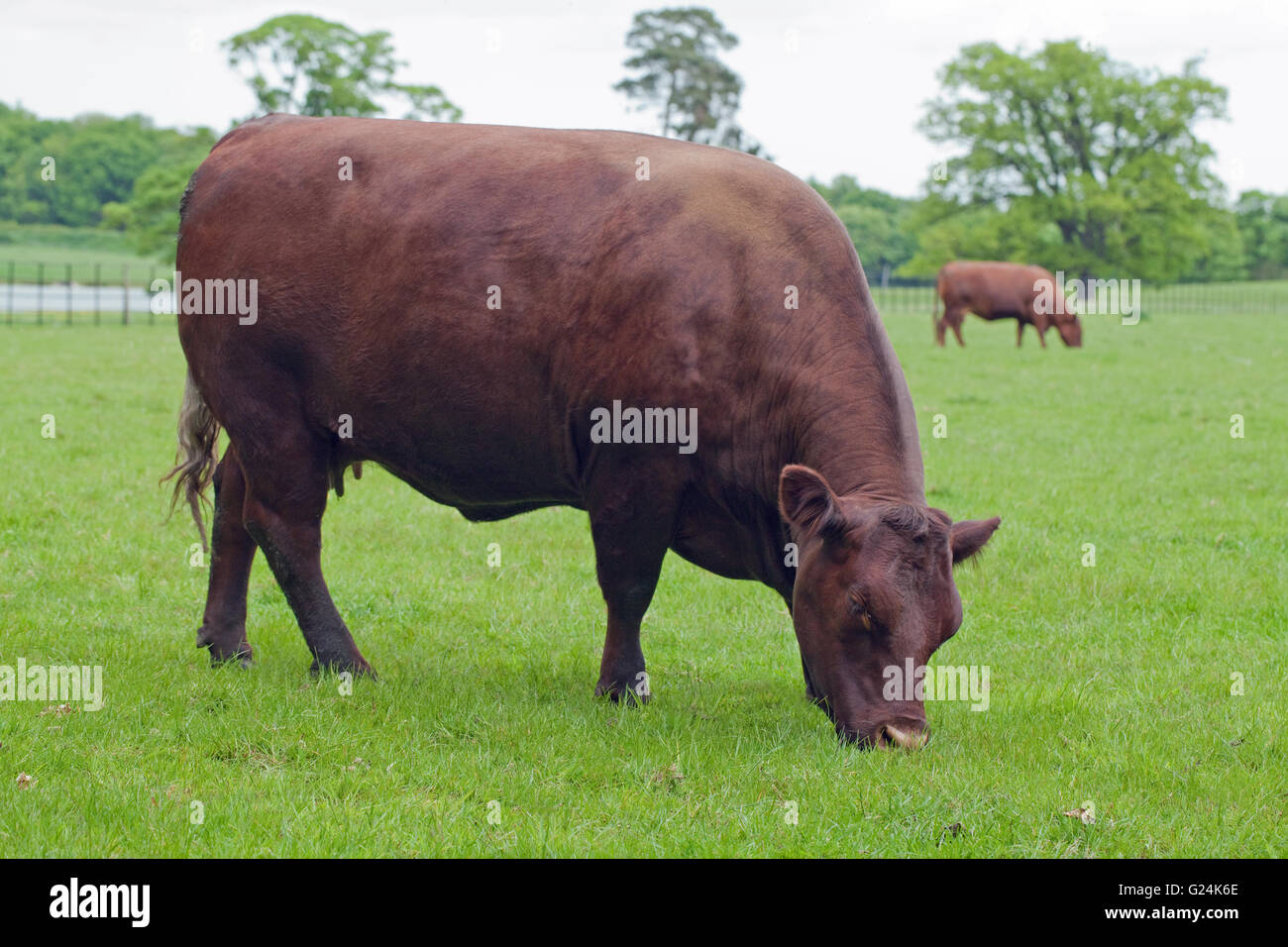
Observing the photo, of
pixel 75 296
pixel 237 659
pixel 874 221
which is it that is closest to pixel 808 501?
pixel 237 659

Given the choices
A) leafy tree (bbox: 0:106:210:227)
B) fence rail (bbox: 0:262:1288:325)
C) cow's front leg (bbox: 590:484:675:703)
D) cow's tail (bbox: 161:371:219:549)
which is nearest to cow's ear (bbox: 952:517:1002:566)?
cow's front leg (bbox: 590:484:675:703)

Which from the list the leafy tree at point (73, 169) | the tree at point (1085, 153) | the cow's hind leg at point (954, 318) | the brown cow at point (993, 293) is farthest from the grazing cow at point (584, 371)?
the leafy tree at point (73, 169)

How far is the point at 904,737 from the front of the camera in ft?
16.1

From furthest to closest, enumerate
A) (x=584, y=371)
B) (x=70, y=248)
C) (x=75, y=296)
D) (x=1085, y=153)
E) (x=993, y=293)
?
(x=70, y=248), (x=1085, y=153), (x=75, y=296), (x=993, y=293), (x=584, y=371)

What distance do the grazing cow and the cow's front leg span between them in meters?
0.01

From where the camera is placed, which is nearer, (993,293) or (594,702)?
(594,702)

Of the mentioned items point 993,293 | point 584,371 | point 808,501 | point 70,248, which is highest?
point 70,248

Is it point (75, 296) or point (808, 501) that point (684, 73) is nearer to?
point (75, 296)

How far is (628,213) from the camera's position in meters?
5.74

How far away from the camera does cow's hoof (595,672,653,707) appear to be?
229 inches

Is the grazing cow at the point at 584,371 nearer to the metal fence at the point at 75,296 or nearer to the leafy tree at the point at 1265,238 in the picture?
the metal fence at the point at 75,296

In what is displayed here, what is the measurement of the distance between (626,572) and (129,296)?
44388 mm

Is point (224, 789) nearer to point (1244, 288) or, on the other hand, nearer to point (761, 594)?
point (761, 594)
